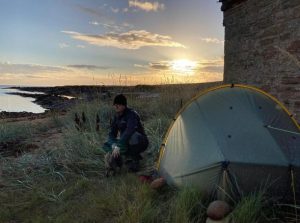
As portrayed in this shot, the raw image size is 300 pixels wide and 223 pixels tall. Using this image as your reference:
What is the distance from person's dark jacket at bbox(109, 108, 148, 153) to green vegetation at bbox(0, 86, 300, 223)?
1.79 ft

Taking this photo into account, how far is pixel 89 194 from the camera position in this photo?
16.9 feet

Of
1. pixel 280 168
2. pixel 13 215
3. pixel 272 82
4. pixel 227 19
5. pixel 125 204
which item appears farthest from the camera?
pixel 227 19

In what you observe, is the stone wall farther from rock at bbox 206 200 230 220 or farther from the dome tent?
rock at bbox 206 200 230 220

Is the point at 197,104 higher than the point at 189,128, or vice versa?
the point at 197,104

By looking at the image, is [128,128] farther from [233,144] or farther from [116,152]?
[233,144]

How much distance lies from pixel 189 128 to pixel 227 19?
4.86 meters

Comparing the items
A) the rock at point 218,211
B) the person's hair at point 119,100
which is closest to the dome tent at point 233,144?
the rock at point 218,211

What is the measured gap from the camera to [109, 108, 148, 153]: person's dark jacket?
19.4ft

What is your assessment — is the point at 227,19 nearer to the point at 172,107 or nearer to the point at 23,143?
the point at 172,107

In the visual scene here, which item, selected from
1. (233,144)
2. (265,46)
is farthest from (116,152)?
(265,46)

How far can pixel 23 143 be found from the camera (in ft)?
30.1

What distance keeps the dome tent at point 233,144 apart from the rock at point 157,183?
0.33 ft

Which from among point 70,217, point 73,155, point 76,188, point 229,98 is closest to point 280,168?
point 229,98

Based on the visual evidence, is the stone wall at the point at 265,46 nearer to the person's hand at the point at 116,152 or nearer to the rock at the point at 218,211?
the person's hand at the point at 116,152
